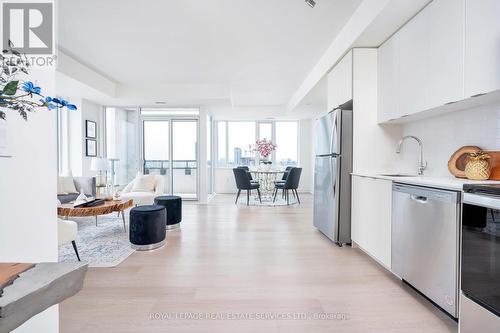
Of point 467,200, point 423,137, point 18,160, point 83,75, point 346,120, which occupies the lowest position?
point 467,200

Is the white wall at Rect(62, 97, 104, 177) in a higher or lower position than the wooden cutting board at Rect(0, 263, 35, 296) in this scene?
higher

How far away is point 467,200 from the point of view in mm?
1507

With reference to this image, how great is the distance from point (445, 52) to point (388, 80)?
2.77 feet

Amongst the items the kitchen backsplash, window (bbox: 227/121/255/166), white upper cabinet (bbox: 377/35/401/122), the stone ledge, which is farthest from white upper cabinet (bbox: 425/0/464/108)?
window (bbox: 227/121/255/166)

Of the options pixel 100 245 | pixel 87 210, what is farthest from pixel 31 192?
pixel 100 245

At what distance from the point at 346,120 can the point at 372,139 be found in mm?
383

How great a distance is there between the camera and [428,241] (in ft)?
6.14

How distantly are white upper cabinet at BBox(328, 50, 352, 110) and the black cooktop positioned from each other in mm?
1912

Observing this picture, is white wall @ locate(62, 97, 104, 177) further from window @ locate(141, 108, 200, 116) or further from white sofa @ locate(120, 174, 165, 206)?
white sofa @ locate(120, 174, 165, 206)

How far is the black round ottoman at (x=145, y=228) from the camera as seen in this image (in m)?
3.14

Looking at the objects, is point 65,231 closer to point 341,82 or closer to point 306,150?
point 341,82

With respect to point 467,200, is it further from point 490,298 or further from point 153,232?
point 153,232

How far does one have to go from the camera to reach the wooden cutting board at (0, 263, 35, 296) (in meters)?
0.66

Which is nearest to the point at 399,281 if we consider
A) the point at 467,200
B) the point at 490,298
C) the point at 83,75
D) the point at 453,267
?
the point at 453,267
